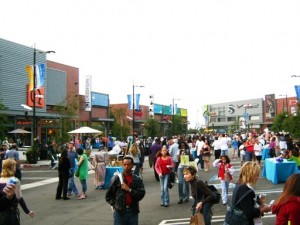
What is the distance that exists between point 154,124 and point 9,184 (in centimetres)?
5575

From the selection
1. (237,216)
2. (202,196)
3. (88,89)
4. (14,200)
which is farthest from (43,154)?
(237,216)

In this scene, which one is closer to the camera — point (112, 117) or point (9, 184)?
point (9, 184)

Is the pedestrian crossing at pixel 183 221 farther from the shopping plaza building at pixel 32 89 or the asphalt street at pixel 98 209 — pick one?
the shopping plaza building at pixel 32 89

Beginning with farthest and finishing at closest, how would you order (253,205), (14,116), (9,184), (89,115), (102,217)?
(89,115) < (14,116) < (102,217) < (9,184) < (253,205)

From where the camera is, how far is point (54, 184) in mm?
16703

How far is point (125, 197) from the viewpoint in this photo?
5.38 metres

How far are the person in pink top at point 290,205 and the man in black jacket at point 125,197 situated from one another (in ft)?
6.34

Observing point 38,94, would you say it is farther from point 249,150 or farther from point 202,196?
point 202,196

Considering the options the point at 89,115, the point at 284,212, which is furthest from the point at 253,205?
the point at 89,115

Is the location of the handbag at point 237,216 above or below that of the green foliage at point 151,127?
below

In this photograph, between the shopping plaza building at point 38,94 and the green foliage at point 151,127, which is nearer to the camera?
the shopping plaza building at point 38,94

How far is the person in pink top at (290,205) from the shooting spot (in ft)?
13.1

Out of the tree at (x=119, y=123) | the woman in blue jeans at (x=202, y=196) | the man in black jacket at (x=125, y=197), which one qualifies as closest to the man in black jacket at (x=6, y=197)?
the man in black jacket at (x=125, y=197)

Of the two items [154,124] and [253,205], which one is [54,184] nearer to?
[253,205]
